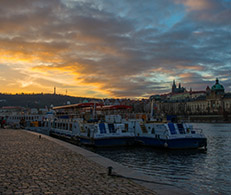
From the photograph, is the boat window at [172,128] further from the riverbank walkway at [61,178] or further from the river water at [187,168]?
the riverbank walkway at [61,178]

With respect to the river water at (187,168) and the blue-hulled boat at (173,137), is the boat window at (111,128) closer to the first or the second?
the river water at (187,168)

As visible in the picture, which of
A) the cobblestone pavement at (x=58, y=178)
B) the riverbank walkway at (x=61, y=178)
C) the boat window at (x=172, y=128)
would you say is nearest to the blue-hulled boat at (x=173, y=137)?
the boat window at (x=172, y=128)

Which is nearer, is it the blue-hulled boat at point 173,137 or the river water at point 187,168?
the river water at point 187,168

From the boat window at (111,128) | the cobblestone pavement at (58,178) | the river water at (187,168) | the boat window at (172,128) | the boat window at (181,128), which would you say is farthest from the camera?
the boat window at (111,128)

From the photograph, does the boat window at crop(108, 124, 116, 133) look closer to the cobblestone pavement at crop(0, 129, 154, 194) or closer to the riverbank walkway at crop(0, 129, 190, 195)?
the riverbank walkway at crop(0, 129, 190, 195)

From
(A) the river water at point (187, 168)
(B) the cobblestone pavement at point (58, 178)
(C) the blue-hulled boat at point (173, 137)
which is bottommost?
(A) the river water at point (187, 168)

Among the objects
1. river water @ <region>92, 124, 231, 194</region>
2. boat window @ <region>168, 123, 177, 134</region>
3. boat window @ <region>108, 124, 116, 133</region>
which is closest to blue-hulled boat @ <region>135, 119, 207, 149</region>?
boat window @ <region>168, 123, 177, 134</region>

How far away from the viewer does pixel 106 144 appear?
112ft

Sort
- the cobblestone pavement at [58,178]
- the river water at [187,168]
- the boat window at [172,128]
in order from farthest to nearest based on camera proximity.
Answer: the boat window at [172,128]
the river water at [187,168]
the cobblestone pavement at [58,178]

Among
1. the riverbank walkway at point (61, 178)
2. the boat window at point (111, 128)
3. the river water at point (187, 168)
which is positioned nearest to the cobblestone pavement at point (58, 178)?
the riverbank walkway at point (61, 178)

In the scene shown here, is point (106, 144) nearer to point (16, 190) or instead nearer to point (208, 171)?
point (208, 171)

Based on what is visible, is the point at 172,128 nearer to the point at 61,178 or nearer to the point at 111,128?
the point at 111,128

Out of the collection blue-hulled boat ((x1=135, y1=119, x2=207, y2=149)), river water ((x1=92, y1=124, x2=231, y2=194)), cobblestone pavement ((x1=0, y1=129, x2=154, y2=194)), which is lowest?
river water ((x1=92, y1=124, x2=231, y2=194))

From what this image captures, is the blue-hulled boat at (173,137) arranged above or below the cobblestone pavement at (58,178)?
above
